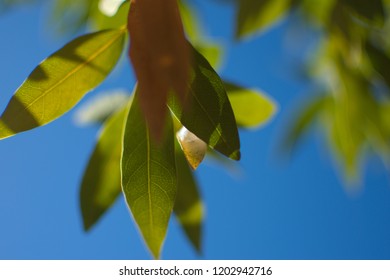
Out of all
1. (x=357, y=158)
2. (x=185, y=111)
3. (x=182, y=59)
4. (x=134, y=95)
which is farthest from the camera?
(x=357, y=158)

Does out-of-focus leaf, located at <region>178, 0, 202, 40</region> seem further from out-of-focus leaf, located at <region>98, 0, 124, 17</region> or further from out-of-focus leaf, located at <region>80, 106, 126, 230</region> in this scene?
out-of-focus leaf, located at <region>98, 0, 124, 17</region>

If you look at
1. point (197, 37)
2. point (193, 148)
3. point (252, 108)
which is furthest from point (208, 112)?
point (197, 37)

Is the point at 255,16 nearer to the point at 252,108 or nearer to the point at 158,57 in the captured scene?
the point at 252,108

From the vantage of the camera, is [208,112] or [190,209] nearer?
[208,112]

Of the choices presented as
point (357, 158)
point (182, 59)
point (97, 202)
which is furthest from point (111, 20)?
point (357, 158)

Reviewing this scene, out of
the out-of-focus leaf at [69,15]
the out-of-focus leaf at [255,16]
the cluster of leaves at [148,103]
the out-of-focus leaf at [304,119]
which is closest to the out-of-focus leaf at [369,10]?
the out-of-focus leaf at [255,16]

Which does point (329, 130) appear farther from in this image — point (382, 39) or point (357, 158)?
point (382, 39)
